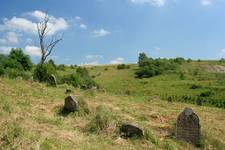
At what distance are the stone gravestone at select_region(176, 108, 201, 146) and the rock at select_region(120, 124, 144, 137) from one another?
1431 millimetres

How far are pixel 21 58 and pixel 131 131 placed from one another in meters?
25.1

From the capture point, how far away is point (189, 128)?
1167 cm

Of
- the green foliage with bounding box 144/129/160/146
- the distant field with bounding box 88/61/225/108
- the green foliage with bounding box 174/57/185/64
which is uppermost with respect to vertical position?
the green foliage with bounding box 174/57/185/64

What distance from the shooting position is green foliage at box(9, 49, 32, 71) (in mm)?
33969

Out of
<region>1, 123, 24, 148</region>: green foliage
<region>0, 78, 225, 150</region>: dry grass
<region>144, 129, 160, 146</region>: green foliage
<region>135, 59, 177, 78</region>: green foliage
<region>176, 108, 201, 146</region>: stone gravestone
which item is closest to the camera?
<region>1, 123, 24, 148</region>: green foliage

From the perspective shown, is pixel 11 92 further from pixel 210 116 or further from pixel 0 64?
pixel 0 64

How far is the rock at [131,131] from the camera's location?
10922mm

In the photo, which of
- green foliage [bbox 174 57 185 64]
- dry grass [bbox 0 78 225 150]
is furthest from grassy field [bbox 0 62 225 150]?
green foliage [bbox 174 57 185 64]

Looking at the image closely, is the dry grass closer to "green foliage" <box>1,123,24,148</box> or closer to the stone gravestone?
"green foliage" <box>1,123,24,148</box>

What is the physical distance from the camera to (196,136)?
38.1ft

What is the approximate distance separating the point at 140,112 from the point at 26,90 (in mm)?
4979

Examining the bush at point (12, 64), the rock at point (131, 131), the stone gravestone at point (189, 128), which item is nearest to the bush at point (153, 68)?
the bush at point (12, 64)

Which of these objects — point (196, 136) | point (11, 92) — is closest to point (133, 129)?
point (196, 136)

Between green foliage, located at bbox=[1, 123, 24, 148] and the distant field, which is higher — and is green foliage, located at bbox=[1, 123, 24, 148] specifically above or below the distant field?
above
